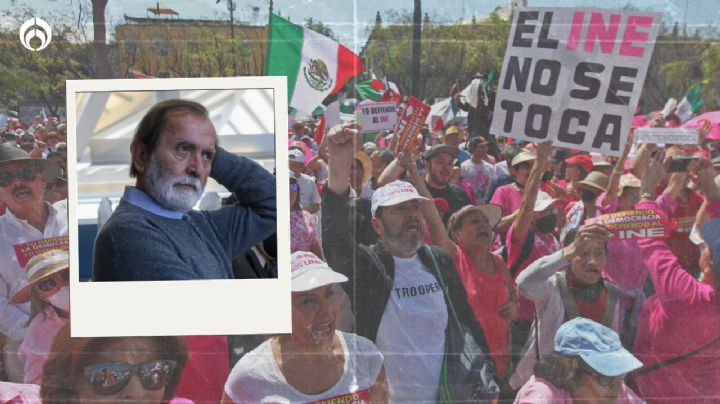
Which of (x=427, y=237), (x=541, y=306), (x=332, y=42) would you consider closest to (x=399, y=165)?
(x=427, y=237)

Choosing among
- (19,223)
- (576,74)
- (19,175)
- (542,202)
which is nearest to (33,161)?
(19,175)

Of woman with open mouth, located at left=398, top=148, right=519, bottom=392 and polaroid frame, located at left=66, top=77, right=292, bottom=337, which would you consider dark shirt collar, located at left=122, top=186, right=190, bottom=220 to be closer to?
polaroid frame, located at left=66, top=77, right=292, bottom=337

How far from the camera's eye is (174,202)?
469 cm

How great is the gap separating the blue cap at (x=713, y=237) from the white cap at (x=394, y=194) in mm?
1473

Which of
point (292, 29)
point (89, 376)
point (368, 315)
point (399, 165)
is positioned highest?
point (292, 29)

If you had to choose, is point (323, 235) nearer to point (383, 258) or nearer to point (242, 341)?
point (383, 258)

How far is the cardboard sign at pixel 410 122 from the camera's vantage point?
4699 millimetres

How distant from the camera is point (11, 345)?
15.8 feet

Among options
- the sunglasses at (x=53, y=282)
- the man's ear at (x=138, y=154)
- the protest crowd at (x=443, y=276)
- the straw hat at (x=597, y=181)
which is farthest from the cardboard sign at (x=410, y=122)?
the sunglasses at (x=53, y=282)

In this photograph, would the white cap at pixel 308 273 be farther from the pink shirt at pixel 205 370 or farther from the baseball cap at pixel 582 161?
the baseball cap at pixel 582 161

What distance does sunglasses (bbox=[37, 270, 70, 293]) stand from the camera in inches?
188

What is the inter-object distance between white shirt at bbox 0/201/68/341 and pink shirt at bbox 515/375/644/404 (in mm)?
2602

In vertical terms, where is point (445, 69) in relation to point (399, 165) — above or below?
above

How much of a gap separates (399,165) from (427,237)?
0.41 m
